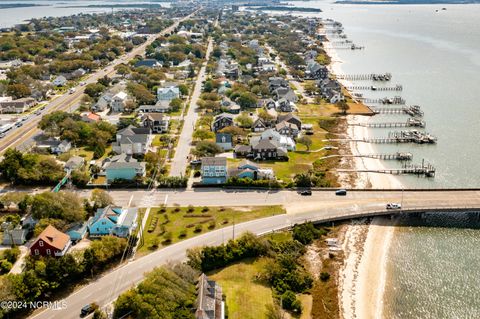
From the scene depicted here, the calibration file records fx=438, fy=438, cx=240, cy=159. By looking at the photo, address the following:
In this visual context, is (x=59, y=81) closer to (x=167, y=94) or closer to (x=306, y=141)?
(x=167, y=94)

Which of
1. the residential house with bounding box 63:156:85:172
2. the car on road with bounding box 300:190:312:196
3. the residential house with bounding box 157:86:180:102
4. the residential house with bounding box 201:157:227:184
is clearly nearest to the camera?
the car on road with bounding box 300:190:312:196

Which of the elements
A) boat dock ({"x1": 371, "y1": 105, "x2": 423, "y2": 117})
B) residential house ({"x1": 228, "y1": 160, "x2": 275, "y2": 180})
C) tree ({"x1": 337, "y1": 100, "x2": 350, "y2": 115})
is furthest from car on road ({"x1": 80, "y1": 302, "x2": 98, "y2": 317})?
boat dock ({"x1": 371, "y1": 105, "x2": 423, "y2": 117})

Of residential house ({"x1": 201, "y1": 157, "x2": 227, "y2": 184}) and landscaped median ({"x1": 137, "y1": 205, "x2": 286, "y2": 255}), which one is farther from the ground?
residential house ({"x1": 201, "y1": 157, "x2": 227, "y2": 184})

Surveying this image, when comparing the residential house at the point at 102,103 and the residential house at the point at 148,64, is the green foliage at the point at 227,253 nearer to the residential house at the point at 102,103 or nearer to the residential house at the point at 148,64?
the residential house at the point at 102,103

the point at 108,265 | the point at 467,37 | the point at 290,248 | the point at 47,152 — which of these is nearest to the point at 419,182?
the point at 290,248

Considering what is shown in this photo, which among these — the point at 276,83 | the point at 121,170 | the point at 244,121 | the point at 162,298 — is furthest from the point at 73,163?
the point at 276,83

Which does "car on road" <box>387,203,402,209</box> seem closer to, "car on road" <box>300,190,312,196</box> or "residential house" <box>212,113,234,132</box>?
"car on road" <box>300,190,312,196</box>
